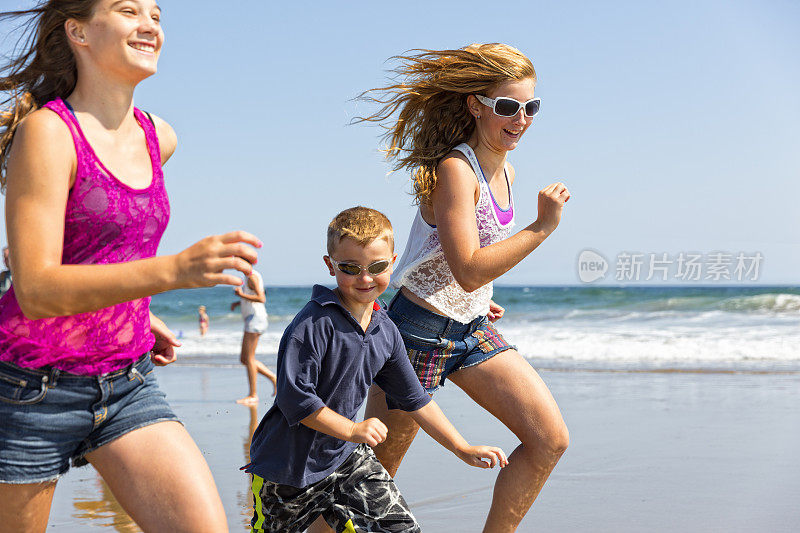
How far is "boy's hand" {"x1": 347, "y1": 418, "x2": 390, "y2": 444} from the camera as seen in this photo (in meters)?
2.64

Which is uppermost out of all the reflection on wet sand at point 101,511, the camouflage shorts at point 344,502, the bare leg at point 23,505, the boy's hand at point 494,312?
the boy's hand at point 494,312

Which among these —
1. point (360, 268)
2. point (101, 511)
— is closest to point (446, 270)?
point (360, 268)

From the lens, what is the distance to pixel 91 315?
87.0 inches

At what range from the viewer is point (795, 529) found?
4301 mm

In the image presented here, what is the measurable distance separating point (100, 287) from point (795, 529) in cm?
381

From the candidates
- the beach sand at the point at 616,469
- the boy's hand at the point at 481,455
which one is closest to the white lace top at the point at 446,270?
the boy's hand at the point at 481,455

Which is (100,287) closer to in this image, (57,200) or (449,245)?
(57,200)

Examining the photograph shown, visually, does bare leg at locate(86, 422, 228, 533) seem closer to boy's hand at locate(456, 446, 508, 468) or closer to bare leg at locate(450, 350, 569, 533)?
boy's hand at locate(456, 446, 508, 468)

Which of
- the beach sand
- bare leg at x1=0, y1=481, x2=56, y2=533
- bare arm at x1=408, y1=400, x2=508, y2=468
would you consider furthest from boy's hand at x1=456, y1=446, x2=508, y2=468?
the beach sand

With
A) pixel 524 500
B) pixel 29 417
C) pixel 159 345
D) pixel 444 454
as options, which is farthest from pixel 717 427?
pixel 29 417

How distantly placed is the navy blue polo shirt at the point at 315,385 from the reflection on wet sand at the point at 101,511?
6.08 ft

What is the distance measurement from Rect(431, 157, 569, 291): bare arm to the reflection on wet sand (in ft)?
7.65

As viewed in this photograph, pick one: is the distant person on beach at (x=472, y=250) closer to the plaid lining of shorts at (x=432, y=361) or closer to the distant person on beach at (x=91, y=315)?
the plaid lining of shorts at (x=432, y=361)

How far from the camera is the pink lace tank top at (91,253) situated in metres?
2.09
